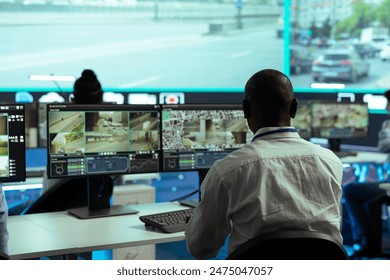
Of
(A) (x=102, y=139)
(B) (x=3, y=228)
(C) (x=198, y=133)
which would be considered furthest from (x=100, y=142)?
(B) (x=3, y=228)

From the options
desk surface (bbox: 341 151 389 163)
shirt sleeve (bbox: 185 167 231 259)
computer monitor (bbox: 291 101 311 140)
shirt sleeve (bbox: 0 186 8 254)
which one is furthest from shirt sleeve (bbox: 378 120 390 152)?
shirt sleeve (bbox: 0 186 8 254)

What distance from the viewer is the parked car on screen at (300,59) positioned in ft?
24.8

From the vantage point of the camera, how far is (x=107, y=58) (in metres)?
6.73

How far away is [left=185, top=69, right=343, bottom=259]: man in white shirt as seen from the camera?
5.87 feet

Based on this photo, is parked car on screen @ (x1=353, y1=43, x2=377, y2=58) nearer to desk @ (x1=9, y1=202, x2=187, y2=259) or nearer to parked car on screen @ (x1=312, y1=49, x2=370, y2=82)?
parked car on screen @ (x1=312, y1=49, x2=370, y2=82)

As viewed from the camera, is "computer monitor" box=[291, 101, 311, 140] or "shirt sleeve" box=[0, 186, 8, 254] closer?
"shirt sleeve" box=[0, 186, 8, 254]

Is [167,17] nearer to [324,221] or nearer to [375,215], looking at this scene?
[375,215]

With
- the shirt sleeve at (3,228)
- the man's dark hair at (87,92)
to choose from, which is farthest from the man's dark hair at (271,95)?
A: the man's dark hair at (87,92)

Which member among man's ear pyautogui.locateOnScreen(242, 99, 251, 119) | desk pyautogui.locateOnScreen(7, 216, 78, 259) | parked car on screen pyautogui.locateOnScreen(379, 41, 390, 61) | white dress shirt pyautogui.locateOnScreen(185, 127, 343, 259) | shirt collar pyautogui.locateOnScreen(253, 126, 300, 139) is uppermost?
parked car on screen pyautogui.locateOnScreen(379, 41, 390, 61)

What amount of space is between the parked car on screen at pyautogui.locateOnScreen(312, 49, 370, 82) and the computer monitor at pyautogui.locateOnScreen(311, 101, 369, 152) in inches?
76.6

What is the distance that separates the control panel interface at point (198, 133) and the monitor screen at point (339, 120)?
7.48 feet

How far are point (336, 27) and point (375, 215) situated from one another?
366 centimetres

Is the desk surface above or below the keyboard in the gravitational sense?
above
